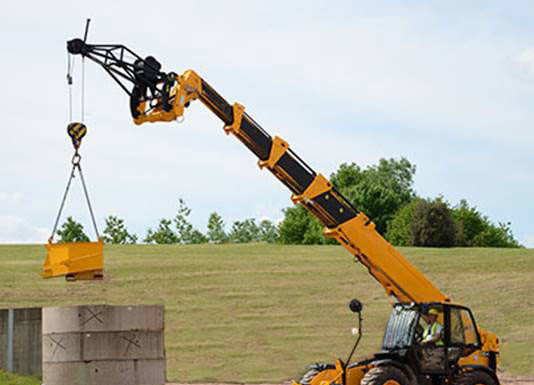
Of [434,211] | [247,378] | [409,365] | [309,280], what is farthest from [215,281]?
[409,365]

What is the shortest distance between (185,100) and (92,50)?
7.61 ft

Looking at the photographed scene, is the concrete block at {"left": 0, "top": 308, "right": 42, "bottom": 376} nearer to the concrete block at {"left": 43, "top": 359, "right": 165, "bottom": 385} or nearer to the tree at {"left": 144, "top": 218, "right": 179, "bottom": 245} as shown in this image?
the concrete block at {"left": 43, "top": 359, "right": 165, "bottom": 385}

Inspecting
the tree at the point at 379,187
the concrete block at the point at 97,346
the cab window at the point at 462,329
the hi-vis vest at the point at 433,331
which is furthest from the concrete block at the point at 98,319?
the tree at the point at 379,187

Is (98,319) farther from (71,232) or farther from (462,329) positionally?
(71,232)

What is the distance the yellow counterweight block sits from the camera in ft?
62.0

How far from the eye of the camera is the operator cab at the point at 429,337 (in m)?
18.3

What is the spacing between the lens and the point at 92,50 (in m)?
20.1

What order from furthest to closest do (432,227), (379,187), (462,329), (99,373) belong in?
(379,187)
(432,227)
(99,373)
(462,329)

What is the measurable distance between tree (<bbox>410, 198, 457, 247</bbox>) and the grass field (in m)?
8.32

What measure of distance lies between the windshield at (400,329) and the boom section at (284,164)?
1752mm

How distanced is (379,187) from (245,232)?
38394mm

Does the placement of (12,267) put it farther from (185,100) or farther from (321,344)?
(185,100)

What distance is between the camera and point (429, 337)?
18578 mm

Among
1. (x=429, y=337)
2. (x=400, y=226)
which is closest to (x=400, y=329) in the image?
(x=429, y=337)
